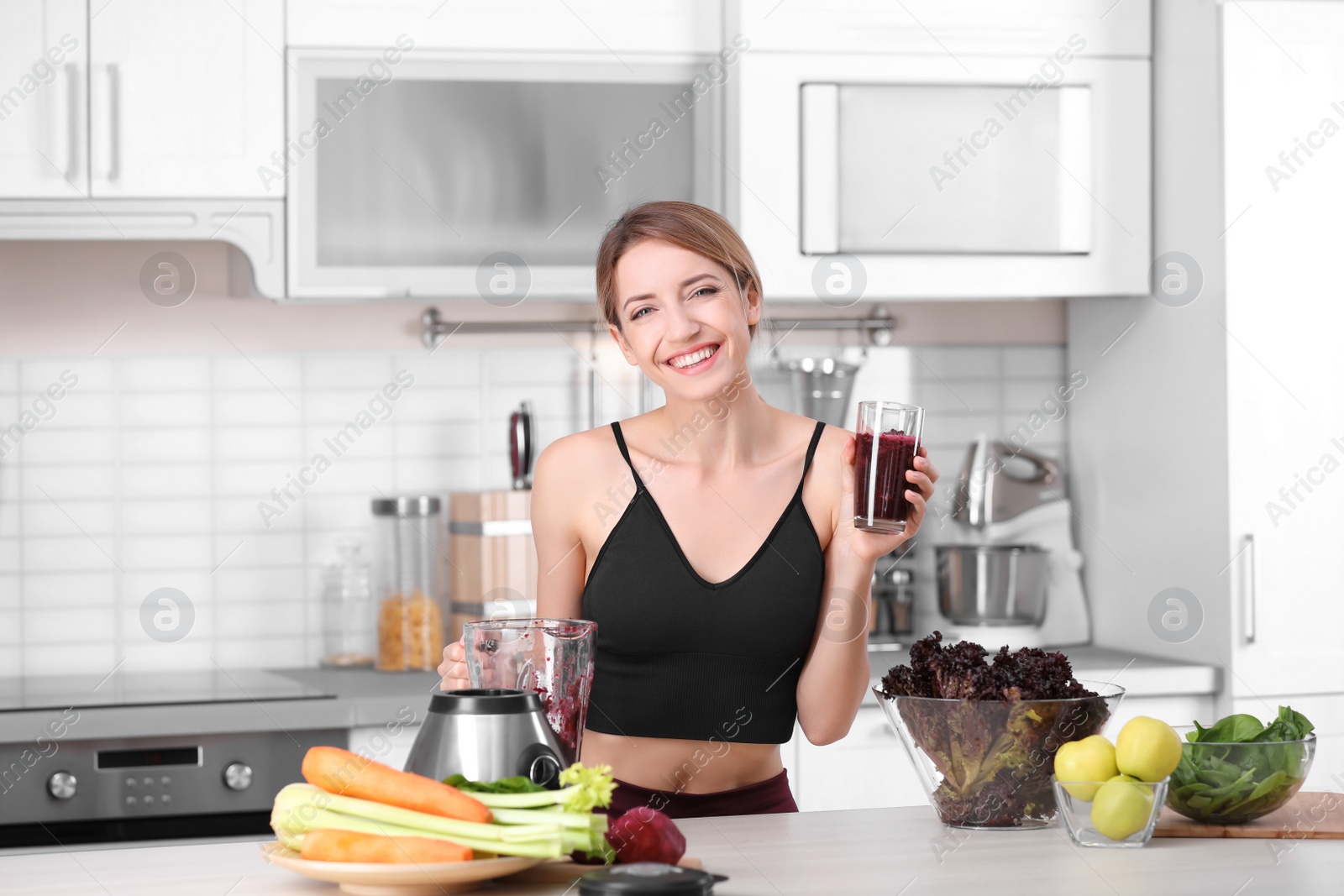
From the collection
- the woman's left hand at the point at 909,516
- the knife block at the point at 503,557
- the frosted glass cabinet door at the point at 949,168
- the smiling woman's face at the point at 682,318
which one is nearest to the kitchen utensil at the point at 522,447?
the knife block at the point at 503,557

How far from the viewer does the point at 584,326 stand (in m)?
2.69

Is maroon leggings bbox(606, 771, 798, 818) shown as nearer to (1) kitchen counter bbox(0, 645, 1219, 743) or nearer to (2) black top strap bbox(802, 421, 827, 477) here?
(2) black top strap bbox(802, 421, 827, 477)

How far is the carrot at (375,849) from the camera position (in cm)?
89

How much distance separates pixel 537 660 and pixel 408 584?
152 centimetres

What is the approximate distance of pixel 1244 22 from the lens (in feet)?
7.73

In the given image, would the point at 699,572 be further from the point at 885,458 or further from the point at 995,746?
the point at 995,746

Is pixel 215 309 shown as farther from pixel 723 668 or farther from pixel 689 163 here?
pixel 723 668

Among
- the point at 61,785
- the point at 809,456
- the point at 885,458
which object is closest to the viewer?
the point at 885,458

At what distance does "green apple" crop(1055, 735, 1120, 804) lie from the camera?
1056 mm

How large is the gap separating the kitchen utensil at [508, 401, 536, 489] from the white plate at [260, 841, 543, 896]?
1572 mm

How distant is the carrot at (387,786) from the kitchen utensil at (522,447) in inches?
60.7

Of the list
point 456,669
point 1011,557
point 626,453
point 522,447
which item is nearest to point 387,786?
point 456,669

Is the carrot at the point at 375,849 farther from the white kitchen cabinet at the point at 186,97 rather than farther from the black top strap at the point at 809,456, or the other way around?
the white kitchen cabinet at the point at 186,97

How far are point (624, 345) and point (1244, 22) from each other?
149cm
